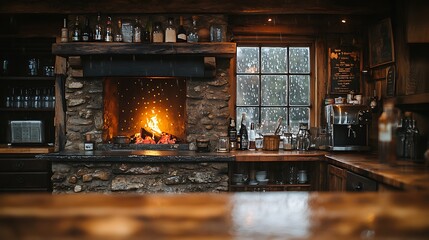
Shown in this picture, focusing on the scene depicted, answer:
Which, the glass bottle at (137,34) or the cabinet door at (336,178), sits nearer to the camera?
the cabinet door at (336,178)

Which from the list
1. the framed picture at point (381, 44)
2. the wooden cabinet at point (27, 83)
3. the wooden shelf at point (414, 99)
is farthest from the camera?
the wooden cabinet at point (27, 83)

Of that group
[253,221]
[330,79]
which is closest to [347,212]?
[253,221]

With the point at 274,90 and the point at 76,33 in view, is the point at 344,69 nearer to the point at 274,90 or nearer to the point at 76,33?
the point at 274,90

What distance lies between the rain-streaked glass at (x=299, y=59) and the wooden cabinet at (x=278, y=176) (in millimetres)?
1190

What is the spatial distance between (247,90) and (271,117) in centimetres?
42

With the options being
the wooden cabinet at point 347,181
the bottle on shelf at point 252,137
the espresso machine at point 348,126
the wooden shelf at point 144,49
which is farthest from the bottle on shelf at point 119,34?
the wooden cabinet at point 347,181

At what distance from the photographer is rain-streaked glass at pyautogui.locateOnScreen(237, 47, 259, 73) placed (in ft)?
17.3

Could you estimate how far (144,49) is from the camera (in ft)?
14.9

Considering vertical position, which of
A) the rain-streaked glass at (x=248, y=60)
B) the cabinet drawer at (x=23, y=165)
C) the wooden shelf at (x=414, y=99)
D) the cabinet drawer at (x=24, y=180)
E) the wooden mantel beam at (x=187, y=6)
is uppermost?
the wooden mantel beam at (x=187, y=6)

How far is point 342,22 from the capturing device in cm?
514

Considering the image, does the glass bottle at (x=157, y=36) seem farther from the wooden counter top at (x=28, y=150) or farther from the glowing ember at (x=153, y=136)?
the wooden counter top at (x=28, y=150)

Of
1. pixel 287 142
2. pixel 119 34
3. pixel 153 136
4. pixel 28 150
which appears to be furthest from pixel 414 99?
pixel 28 150

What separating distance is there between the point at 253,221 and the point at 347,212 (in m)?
0.28

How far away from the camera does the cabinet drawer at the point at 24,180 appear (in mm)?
5125
